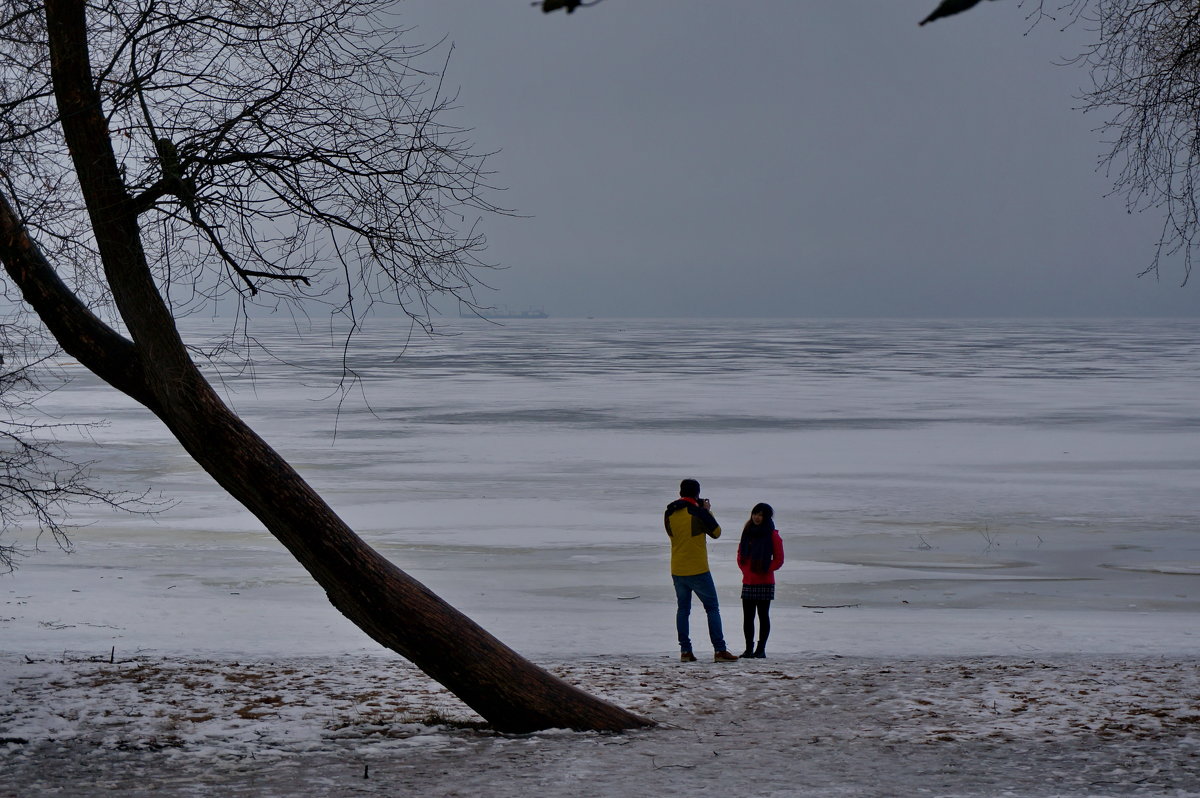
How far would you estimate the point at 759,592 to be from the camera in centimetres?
1010

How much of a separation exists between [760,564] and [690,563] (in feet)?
1.88

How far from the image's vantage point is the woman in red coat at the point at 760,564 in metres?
10.0

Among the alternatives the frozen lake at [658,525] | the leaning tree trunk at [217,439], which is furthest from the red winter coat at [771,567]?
the leaning tree trunk at [217,439]

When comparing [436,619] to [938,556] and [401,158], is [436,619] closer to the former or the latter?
[401,158]

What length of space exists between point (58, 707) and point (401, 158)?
4221mm

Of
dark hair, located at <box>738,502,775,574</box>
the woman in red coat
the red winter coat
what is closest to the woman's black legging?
the woman in red coat

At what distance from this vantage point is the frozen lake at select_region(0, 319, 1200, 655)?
37.4 ft

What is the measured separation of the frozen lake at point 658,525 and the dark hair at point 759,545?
985 mm

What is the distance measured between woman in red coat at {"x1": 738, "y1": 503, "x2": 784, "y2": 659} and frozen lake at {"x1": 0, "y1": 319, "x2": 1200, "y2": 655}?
55 cm

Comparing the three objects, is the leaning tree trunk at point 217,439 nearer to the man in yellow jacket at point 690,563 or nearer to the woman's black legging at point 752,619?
the man in yellow jacket at point 690,563

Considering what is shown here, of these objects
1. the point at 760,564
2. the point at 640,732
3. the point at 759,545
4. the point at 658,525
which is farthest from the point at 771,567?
the point at 658,525

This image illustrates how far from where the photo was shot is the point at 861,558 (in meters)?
14.7

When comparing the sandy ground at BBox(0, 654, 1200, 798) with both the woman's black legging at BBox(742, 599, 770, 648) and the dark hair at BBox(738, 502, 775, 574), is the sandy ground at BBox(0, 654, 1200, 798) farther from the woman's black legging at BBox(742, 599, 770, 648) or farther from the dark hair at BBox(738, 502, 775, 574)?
the dark hair at BBox(738, 502, 775, 574)

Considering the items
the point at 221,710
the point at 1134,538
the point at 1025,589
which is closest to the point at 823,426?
the point at 1134,538
